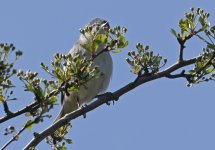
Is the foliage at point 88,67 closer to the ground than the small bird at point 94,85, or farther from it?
closer to the ground

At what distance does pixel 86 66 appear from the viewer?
3.99 metres

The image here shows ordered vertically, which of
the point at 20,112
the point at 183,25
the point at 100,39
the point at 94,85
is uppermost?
the point at 94,85

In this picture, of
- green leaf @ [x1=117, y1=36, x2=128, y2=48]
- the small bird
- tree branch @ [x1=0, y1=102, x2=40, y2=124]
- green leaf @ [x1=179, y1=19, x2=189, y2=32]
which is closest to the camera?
tree branch @ [x1=0, y1=102, x2=40, y2=124]

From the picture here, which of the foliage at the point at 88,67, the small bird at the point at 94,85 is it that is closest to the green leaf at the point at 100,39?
the foliage at the point at 88,67

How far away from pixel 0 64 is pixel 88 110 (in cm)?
109

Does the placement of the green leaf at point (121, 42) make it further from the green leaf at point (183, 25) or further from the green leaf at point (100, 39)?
the green leaf at point (183, 25)

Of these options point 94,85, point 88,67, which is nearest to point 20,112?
point 88,67

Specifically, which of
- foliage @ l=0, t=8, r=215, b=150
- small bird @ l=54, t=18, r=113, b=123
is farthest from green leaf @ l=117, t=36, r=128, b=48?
small bird @ l=54, t=18, r=113, b=123

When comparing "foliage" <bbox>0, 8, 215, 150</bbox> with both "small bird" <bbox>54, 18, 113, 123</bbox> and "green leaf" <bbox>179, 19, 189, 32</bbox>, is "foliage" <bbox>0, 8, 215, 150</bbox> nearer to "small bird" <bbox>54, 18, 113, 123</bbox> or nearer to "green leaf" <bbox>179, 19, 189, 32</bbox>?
"green leaf" <bbox>179, 19, 189, 32</bbox>

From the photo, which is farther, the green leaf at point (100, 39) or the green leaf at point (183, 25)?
the green leaf at point (183, 25)

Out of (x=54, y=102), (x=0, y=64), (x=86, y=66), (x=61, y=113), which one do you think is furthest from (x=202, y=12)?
(x=61, y=113)

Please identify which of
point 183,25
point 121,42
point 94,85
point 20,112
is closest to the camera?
point 20,112

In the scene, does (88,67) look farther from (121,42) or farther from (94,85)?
(94,85)

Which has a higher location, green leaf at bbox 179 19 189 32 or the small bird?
the small bird
